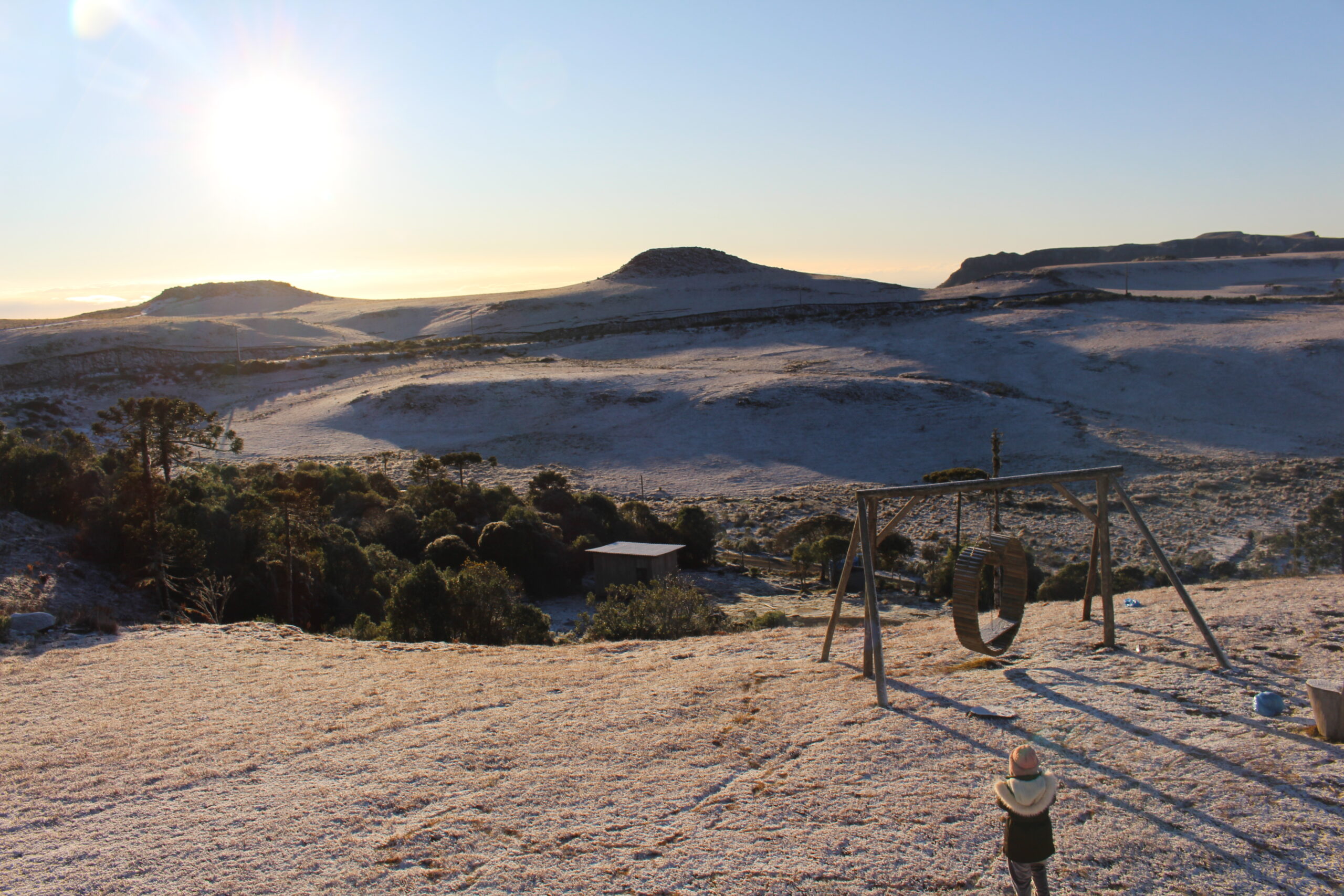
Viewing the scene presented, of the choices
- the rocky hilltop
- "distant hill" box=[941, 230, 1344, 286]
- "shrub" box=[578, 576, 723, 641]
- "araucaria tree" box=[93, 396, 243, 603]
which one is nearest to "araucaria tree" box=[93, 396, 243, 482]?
"araucaria tree" box=[93, 396, 243, 603]

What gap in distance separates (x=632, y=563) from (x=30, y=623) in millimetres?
12806

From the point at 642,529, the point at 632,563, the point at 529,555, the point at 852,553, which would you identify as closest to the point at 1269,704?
the point at 852,553

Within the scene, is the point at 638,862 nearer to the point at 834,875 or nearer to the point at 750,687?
the point at 834,875

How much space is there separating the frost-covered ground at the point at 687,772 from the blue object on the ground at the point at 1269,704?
0.50 feet

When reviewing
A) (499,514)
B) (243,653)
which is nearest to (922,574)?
(499,514)

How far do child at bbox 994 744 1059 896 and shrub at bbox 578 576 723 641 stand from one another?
776cm

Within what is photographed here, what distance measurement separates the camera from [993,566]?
830 cm

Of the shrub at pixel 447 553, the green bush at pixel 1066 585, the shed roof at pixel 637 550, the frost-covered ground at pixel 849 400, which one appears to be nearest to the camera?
the green bush at pixel 1066 585

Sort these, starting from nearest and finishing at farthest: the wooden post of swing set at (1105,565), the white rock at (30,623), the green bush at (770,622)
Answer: the wooden post of swing set at (1105,565) < the white rock at (30,623) < the green bush at (770,622)

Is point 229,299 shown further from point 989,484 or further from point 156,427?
point 989,484

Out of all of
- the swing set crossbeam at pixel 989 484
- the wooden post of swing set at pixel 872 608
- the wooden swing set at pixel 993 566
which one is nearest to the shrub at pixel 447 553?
the wooden swing set at pixel 993 566

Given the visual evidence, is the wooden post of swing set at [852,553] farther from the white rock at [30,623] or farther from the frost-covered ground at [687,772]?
the white rock at [30,623]

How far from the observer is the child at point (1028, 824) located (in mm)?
4234

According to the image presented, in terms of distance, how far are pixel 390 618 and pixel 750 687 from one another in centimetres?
771
